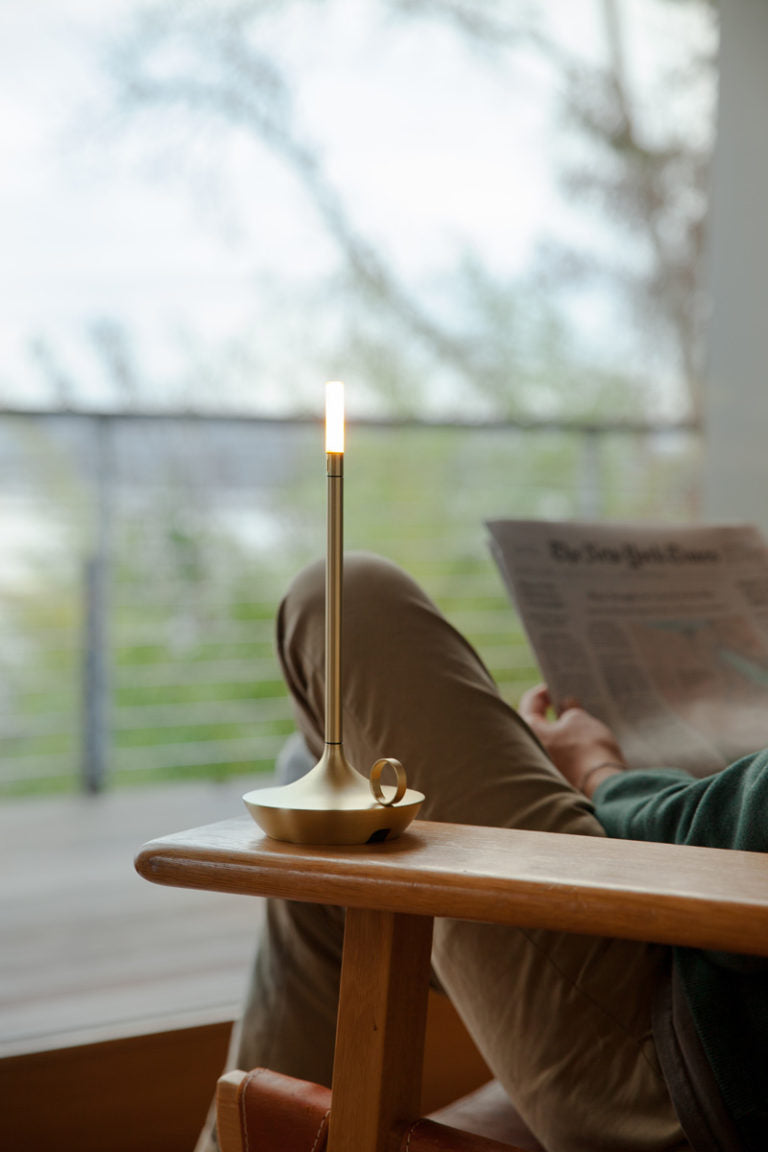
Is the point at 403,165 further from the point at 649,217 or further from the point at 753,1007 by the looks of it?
the point at 753,1007

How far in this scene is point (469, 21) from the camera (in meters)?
4.24

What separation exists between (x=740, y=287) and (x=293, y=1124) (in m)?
2.33

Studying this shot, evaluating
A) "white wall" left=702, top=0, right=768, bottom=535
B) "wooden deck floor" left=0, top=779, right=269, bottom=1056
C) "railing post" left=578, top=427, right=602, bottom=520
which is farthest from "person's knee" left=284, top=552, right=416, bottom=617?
"railing post" left=578, top=427, right=602, bottom=520

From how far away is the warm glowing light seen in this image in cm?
71

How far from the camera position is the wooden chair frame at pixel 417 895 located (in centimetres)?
52

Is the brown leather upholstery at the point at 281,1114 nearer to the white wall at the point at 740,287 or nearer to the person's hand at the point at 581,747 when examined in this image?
the person's hand at the point at 581,747

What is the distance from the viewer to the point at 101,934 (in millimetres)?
1846

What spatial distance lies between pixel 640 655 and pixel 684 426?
2844mm

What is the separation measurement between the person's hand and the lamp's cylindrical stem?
337 mm

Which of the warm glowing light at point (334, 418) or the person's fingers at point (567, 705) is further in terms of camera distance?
the person's fingers at point (567, 705)

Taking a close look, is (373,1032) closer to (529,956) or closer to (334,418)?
(529,956)

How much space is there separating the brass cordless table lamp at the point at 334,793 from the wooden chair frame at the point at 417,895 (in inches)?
0.5

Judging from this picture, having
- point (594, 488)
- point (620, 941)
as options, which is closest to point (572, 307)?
point (594, 488)

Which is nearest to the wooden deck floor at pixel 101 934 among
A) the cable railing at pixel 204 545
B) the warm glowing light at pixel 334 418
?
the cable railing at pixel 204 545
